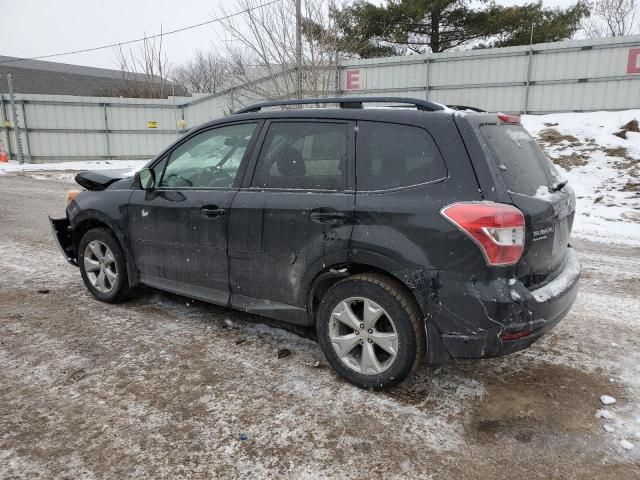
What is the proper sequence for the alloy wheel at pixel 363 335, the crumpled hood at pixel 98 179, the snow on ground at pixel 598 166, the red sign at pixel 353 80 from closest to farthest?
the alloy wheel at pixel 363 335, the crumpled hood at pixel 98 179, the snow on ground at pixel 598 166, the red sign at pixel 353 80

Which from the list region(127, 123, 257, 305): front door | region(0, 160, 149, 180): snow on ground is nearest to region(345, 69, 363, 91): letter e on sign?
region(0, 160, 149, 180): snow on ground

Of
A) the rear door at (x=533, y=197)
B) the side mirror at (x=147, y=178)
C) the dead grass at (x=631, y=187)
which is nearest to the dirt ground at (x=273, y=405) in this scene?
the rear door at (x=533, y=197)

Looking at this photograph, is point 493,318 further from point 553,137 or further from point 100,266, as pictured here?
point 553,137

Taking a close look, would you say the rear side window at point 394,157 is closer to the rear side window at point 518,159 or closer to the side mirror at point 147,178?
the rear side window at point 518,159

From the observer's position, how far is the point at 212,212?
3588mm

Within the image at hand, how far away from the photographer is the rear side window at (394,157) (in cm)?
281

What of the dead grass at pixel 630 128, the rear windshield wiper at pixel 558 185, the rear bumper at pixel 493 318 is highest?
the dead grass at pixel 630 128

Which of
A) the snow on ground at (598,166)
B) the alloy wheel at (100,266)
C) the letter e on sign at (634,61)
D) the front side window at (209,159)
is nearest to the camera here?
the front side window at (209,159)

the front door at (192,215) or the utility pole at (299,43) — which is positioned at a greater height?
the utility pole at (299,43)

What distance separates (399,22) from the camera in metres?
22.4

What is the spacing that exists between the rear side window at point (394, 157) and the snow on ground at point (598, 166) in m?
5.75

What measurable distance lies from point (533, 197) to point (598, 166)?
405 inches

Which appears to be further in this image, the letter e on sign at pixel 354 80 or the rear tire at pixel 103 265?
the letter e on sign at pixel 354 80

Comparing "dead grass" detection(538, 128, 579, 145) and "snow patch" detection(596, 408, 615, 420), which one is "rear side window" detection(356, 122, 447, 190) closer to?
"snow patch" detection(596, 408, 615, 420)
